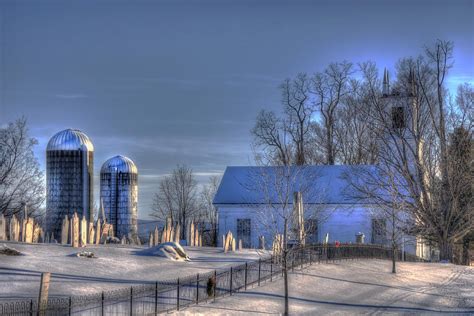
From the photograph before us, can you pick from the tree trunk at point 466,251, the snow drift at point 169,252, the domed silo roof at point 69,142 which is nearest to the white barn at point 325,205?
the tree trunk at point 466,251

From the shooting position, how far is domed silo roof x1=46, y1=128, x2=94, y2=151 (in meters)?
58.8

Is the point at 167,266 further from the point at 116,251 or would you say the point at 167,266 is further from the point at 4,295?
the point at 4,295

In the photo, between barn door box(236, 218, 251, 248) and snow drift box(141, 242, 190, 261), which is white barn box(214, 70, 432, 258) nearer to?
barn door box(236, 218, 251, 248)

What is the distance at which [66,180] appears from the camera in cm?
5850

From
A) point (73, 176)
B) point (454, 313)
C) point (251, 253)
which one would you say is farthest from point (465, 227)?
point (73, 176)

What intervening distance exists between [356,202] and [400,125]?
7547 millimetres

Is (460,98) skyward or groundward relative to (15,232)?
skyward

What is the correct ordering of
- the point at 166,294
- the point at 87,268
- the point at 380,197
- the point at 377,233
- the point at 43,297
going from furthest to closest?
the point at 377,233 < the point at 380,197 < the point at 87,268 < the point at 166,294 < the point at 43,297

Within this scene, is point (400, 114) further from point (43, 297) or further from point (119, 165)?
point (43, 297)

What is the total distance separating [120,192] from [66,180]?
5.35 metres

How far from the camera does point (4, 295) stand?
76.8 ft

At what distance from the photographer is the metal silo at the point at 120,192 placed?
6181 centimetres

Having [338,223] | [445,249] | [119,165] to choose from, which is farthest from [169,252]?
[119,165]

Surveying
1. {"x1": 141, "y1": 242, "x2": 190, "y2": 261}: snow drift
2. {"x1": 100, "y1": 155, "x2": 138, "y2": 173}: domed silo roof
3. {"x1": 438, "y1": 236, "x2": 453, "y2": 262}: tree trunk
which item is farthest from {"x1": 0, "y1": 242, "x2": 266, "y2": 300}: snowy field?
{"x1": 100, "y1": 155, "x2": 138, "y2": 173}: domed silo roof
